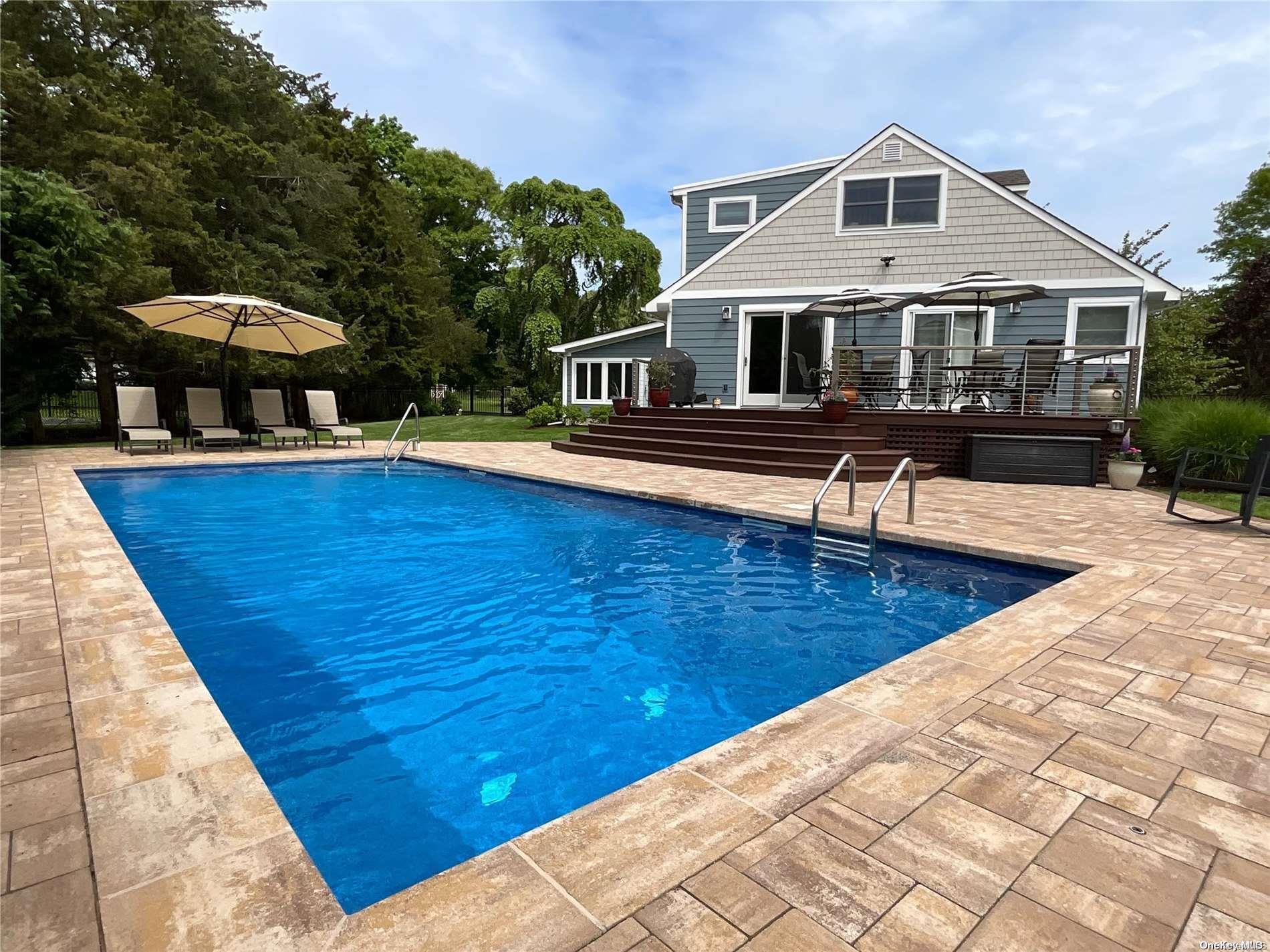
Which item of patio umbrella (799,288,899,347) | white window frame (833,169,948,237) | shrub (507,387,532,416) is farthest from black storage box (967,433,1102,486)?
shrub (507,387,532,416)

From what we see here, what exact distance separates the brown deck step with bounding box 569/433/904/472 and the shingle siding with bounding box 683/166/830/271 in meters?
5.88

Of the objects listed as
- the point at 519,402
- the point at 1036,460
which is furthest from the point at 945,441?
the point at 519,402

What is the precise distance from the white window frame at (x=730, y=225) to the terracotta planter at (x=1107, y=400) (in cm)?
877

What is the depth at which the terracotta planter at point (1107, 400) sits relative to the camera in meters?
9.92

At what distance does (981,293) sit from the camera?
1056cm

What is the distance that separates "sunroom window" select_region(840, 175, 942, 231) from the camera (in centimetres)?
1302

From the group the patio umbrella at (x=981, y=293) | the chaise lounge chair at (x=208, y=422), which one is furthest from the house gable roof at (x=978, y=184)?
the chaise lounge chair at (x=208, y=422)

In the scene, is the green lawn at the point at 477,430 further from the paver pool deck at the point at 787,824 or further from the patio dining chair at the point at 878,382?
the paver pool deck at the point at 787,824

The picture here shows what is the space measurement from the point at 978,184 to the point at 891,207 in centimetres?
163

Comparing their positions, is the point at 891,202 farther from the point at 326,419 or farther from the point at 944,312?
the point at 326,419

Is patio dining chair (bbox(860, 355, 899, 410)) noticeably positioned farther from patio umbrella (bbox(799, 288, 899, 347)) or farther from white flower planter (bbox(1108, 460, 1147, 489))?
white flower planter (bbox(1108, 460, 1147, 489))

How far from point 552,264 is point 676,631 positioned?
23.6 metres

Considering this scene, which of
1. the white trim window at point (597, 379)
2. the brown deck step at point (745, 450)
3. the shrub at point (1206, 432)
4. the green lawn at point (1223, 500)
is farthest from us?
the white trim window at point (597, 379)

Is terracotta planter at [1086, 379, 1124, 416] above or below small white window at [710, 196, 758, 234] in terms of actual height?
below
